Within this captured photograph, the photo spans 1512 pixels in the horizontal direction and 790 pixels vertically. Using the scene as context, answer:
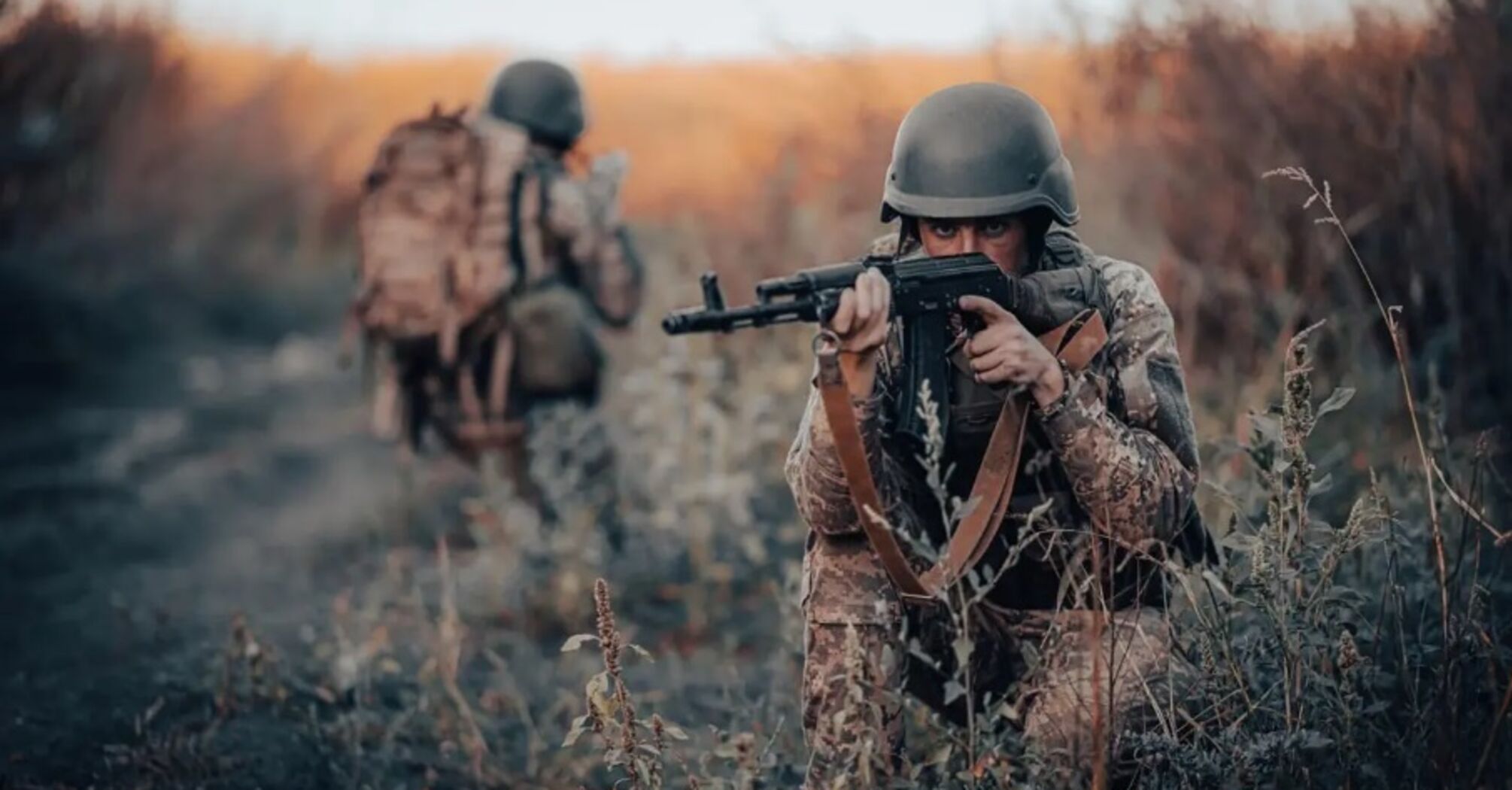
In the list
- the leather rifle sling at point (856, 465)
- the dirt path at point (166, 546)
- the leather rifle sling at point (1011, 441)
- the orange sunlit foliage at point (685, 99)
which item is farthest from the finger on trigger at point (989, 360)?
the orange sunlit foliage at point (685, 99)

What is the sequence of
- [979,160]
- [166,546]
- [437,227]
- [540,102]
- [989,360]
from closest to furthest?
[989,360] → [979,160] → [437,227] → [540,102] → [166,546]

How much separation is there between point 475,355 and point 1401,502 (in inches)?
135

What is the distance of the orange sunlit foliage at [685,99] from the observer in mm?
7637

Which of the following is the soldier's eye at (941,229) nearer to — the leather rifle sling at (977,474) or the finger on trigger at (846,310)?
the leather rifle sling at (977,474)

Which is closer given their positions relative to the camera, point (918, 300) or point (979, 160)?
point (918, 300)

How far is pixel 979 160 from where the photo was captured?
3.05 metres

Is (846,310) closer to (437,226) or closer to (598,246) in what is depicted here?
(437,226)

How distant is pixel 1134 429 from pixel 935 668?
58 cm

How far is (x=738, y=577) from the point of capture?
5.82 m

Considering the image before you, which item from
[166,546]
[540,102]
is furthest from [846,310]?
[166,546]

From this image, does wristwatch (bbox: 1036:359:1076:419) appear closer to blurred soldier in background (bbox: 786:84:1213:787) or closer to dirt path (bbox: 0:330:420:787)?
blurred soldier in background (bbox: 786:84:1213:787)

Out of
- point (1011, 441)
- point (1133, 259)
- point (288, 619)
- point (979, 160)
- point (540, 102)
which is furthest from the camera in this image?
point (1133, 259)

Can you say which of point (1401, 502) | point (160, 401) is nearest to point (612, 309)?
point (1401, 502)

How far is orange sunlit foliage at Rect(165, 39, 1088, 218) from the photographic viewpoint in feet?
25.1
